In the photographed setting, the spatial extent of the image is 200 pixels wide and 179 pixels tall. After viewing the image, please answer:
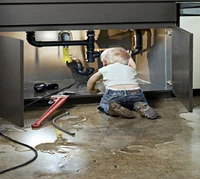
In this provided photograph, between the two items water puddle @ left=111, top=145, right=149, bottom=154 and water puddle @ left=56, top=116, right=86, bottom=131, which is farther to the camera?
water puddle @ left=56, top=116, right=86, bottom=131

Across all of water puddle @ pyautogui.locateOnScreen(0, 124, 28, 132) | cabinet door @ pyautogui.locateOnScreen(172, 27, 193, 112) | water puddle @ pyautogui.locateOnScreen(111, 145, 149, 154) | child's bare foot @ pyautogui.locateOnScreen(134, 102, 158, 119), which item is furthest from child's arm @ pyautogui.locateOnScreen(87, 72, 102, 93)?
water puddle @ pyautogui.locateOnScreen(111, 145, 149, 154)

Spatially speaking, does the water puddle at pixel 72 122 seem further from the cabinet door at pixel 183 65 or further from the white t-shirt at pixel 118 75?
the cabinet door at pixel 183 65

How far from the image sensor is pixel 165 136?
70.2 inches

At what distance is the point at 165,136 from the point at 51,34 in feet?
5.20

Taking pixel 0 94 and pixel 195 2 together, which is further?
pixel 195 2

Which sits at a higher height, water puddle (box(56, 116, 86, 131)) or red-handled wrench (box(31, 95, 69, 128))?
red-handled wrench (box(31, 95, 69, 128))

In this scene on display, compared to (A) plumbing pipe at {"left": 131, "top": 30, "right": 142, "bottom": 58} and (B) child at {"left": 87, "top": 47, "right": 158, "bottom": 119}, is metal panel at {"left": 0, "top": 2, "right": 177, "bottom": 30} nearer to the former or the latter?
(B) child at {"left": 87, "top": 47, "right": 158, "bottom": 119}

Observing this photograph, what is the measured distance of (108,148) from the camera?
5.32 ft

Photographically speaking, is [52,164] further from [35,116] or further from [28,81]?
[28,81]

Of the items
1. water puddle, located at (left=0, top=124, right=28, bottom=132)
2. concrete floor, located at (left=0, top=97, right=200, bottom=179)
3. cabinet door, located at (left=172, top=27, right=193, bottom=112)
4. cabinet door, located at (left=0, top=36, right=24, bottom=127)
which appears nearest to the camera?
concrete floor, located at (left=0, top=97, right=200, bottom=179)

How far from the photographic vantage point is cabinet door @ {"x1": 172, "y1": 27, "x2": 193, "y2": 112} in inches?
82.2

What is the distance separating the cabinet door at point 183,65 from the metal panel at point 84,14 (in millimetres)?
171

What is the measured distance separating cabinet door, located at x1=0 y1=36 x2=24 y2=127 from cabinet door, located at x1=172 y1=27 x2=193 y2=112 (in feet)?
2.97

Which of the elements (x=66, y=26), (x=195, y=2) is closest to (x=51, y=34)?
(x=66, y=26)
